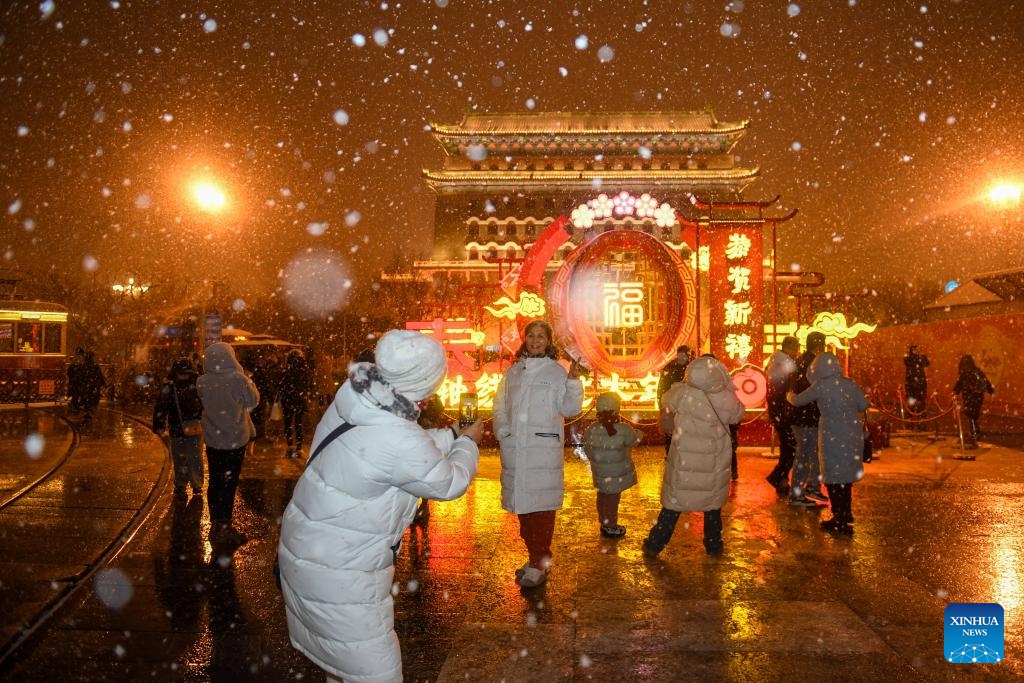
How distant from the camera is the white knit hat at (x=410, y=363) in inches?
96.2

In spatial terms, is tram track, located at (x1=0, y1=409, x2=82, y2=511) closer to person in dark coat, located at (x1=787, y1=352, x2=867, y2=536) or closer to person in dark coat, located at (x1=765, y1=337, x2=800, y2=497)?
person in dark coat, located at (x1=787, y1=352, x2=867, y2=536)

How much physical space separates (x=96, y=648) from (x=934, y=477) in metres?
8.86

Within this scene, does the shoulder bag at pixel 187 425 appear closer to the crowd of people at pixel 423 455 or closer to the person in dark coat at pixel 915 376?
the crowd of people at pixel 423 455

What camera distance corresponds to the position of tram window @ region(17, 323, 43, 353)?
21797 millimetres

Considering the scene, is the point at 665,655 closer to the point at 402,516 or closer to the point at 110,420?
the point at 402,516

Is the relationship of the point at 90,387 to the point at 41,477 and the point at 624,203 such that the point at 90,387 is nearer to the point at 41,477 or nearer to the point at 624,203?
the point at 41,477

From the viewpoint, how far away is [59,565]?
16.7ft

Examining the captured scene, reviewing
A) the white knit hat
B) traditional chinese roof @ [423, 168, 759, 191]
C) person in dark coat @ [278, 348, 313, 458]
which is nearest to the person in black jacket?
person in dark coat @ [278, 348, 313, 458]

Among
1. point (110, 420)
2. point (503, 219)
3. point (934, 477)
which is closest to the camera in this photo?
point (934, 477)

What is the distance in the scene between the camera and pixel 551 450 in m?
4.75

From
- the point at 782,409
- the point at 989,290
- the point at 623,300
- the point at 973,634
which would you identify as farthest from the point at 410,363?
the point at 989,290

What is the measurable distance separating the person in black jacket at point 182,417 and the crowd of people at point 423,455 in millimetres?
14

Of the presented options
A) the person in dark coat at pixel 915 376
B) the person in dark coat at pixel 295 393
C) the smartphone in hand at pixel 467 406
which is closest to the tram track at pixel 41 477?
the person in dark coat at pixel 295 393

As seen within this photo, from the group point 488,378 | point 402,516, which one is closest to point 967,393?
point 488,378
